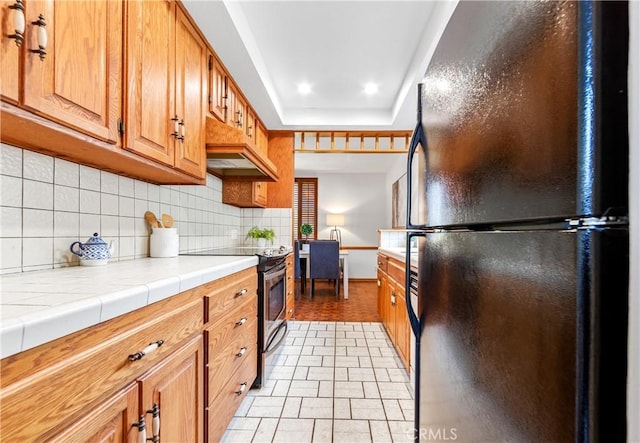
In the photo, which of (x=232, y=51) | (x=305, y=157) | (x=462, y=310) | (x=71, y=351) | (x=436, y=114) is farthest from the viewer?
(x=305, y=157)

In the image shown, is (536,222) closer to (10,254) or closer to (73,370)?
(73,370)

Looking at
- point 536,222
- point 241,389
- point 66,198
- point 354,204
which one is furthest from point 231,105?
point 354,204

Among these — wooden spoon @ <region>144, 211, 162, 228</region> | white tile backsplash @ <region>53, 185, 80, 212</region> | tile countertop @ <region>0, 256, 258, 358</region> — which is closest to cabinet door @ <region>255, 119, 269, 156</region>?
wooden spoon @ <region>144, 211, 162, 228</region>

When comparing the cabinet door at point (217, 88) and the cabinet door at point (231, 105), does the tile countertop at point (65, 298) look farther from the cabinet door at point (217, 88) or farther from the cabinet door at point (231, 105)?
the cabinet door at point (231, 105)

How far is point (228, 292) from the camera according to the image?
147cm

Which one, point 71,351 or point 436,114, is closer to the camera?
point 71,351

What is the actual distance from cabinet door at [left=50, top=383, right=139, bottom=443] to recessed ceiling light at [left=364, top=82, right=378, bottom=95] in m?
2.83

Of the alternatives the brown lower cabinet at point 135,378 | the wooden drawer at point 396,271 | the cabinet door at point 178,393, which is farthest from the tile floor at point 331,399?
the wooden drawer at point 396,271

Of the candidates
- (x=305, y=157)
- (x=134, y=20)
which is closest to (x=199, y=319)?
(x=134, y=20)

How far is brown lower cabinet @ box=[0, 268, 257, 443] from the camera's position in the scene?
520 mm

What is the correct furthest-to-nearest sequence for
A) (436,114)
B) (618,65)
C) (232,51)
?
(232,51) < (436,114) < (618,65)

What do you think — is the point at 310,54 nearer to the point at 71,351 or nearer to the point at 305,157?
the point at 71,351

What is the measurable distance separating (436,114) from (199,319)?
3.60ft

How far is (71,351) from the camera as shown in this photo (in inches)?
23.5
